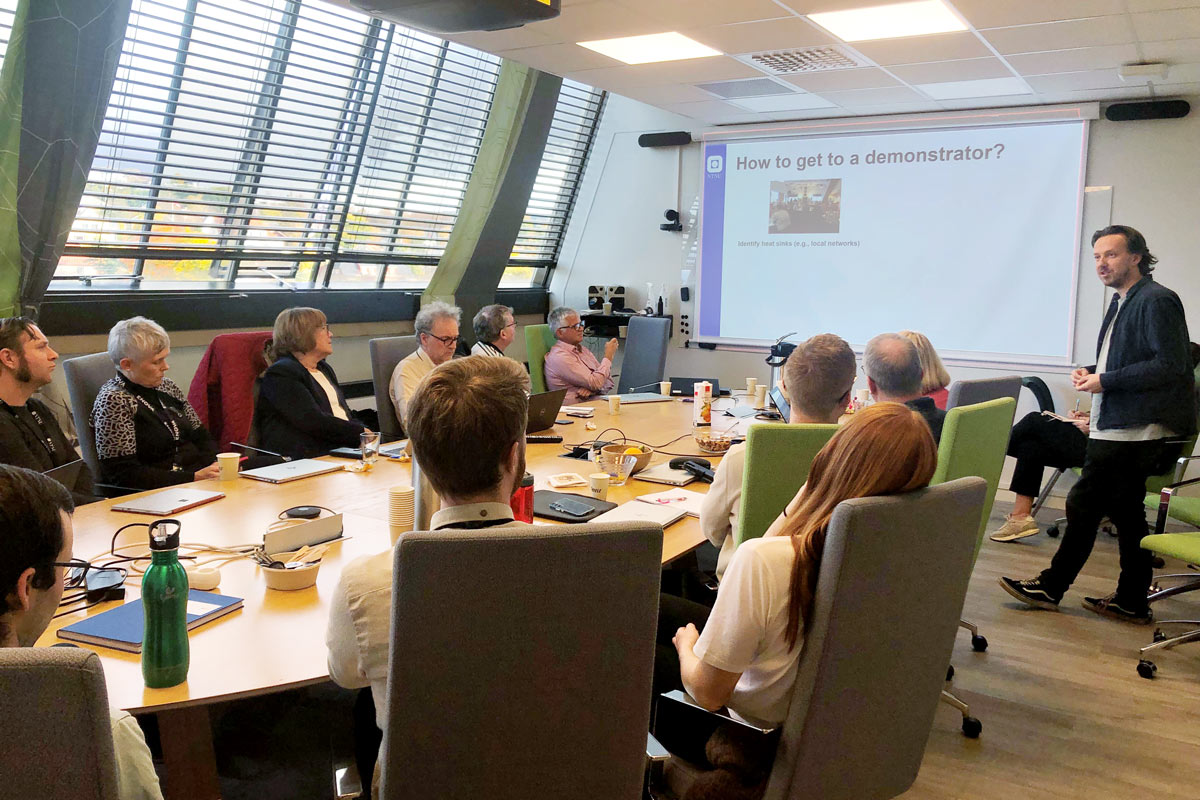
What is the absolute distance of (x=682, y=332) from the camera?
7871mm

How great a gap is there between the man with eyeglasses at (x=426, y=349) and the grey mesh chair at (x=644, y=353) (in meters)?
2.12

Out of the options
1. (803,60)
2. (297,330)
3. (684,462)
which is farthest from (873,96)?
(297,330)

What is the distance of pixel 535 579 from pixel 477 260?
5990mm

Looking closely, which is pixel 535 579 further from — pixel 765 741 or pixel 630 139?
pixel 630 139

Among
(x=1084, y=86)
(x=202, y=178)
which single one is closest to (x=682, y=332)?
(x=1084, y=86)

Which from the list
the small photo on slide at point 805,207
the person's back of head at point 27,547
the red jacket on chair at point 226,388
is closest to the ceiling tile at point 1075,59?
the small photo on slide at point 805,207

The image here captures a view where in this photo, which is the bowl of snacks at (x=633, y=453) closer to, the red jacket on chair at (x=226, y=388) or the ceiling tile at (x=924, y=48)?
the red jacket on chair at (x=226, y=388)

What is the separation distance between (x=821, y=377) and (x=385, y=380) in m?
2.65

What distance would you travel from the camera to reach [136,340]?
3410 millimetres

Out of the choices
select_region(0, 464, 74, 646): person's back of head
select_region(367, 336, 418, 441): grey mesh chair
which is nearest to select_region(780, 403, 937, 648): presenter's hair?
select_region(0, 464, 74, 646): person's back of head

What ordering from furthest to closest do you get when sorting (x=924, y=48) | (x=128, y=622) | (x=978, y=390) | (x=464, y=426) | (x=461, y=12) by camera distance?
(x=924, y=48) < (x=978, y=390) < (x=461, y=12) < (x=128, y=622) < (x=464, y=426)

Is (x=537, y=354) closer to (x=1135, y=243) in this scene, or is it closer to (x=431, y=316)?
(x=431, y=316)

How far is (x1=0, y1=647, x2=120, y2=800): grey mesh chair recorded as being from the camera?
0.93m

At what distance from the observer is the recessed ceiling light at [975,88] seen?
558 centimetres
